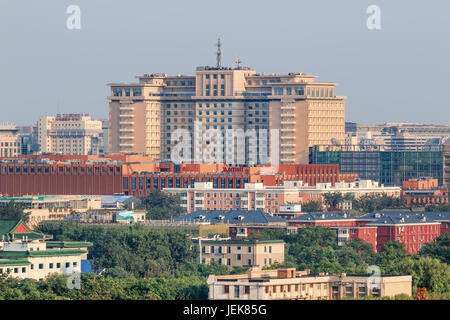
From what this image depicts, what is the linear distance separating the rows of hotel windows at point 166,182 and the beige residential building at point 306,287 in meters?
102

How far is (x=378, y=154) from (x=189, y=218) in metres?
72.9

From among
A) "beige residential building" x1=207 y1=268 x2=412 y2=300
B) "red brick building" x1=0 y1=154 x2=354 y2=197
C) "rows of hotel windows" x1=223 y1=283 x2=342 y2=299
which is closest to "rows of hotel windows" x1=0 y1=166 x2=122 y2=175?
"red brick building" x1=0 y1=154 x2=354 y2=197

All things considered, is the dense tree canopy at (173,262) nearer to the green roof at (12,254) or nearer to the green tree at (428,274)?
the green tree at (428,274)

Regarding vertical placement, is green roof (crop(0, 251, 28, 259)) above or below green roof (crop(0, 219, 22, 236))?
below

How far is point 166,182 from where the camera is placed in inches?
6649

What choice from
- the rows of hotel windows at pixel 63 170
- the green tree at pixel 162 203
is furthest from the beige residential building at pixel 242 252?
the rows of hotel windows at pixel 63 170

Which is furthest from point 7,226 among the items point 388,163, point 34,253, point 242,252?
point 388,163

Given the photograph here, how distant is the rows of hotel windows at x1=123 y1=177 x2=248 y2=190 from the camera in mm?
164250

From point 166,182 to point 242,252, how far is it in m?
75.6

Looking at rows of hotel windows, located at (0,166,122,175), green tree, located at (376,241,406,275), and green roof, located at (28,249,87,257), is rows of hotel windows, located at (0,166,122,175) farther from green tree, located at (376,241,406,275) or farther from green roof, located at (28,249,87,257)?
green roof, located at (28,249,87,257)

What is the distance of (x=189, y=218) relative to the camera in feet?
397

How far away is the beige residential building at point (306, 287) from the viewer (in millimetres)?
55000

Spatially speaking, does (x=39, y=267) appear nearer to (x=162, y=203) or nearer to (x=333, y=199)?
(x=162, y=203)

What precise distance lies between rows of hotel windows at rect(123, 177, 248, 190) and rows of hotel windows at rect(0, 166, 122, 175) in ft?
6.58
